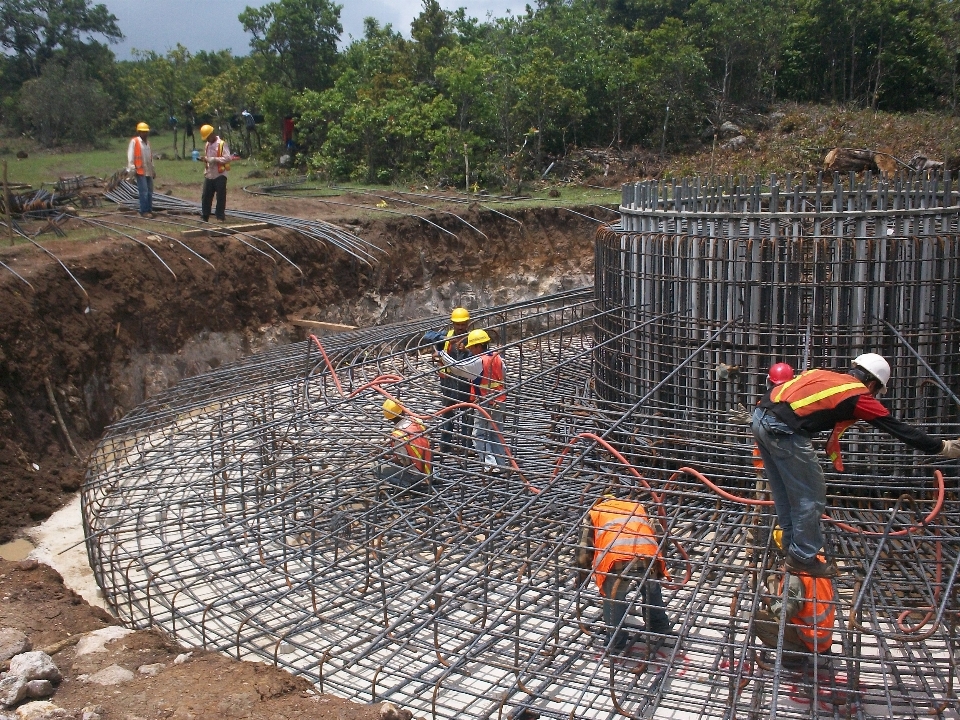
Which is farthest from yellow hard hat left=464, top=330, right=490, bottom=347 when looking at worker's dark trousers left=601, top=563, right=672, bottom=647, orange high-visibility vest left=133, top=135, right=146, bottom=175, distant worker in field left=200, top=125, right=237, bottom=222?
orange high-visibility vest left=133, top=135, right=146, bottom=175

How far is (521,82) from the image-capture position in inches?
902

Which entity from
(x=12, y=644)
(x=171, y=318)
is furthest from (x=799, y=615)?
(x=171, y=318)

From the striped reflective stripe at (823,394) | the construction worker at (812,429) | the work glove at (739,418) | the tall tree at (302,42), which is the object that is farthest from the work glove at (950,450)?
the tall tree at (302,42)

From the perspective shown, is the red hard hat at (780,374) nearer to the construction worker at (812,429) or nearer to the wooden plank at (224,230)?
the construction worker at (812,429)

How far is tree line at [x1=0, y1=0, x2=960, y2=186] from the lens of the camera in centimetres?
2328

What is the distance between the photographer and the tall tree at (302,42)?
31422 mm

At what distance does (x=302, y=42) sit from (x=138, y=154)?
18.9 m

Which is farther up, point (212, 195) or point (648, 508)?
point (212, 195)

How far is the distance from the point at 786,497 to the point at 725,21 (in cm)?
2506

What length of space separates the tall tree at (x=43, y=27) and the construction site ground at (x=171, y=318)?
25695 millimetres

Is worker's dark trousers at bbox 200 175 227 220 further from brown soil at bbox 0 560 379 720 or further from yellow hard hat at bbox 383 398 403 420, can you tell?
brown soil at bbox 0 560 379 720

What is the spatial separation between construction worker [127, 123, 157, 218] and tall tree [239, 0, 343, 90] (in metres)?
17.5

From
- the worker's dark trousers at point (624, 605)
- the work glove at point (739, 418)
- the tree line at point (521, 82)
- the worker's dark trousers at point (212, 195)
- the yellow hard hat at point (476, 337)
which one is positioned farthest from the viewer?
the tree line at point (521, 82)

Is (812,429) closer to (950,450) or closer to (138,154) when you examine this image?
(950,450)
